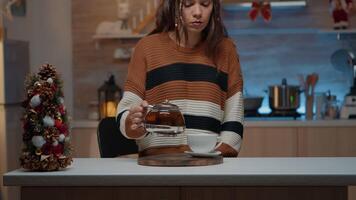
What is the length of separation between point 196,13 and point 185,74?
241 millimetres

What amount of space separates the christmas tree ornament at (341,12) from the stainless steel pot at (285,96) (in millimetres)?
546

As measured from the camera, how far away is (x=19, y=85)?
13.1 feet

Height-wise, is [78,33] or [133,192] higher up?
[78,33]

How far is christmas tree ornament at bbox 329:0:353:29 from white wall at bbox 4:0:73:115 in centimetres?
194

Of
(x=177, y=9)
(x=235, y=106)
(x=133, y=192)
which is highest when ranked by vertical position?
(x=177, y=9)

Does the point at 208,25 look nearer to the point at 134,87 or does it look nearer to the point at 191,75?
the point at 191,75

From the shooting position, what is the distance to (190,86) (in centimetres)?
229

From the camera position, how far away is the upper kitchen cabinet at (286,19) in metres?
4.54

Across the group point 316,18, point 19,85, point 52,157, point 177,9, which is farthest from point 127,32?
point 52,157

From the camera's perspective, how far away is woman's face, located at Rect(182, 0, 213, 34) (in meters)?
2.19

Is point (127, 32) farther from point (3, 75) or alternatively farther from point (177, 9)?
point (177, 9)

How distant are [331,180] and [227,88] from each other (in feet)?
2.45

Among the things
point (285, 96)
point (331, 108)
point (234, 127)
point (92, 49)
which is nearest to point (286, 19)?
point (285, 96)

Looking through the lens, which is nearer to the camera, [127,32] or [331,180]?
[331,180]
